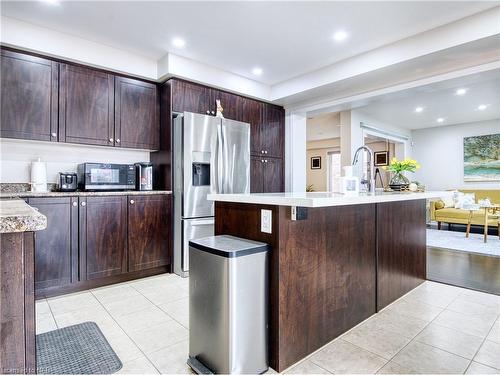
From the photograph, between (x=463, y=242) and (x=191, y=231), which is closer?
(x=191, y=231)

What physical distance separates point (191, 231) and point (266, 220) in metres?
2.04

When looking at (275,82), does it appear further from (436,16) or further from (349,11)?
(436,16)

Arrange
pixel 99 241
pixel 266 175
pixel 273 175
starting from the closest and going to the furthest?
pixel 99 241 < pixel 266 175 < pixel 273 175

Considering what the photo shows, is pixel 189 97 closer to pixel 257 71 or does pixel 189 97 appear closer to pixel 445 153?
pixel 257 71

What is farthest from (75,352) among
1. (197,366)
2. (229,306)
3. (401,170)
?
(401,170)

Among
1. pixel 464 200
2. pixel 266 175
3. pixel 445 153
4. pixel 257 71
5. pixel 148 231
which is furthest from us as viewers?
pixel 445 153

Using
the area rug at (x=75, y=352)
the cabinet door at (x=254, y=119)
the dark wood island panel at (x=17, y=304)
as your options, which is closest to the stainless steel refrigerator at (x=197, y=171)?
the cabinet door at (x=254, y=119)

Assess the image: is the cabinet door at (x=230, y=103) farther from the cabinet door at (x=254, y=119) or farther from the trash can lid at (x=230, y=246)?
the trash can lid at (x=230, y=246)

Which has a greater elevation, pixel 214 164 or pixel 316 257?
pixel 214 164

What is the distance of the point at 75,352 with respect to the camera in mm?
1854

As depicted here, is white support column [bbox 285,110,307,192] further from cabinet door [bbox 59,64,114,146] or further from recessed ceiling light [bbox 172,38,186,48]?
cabinet door [bbox 59,64,114,146]

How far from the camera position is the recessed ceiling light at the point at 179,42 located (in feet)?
10.7

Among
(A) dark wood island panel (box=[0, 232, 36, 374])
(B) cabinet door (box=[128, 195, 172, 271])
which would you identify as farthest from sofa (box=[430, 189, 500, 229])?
(A) dark wood island panel (box=[0, 232, 36, 374])

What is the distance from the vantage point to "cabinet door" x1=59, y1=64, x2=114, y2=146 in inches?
123
